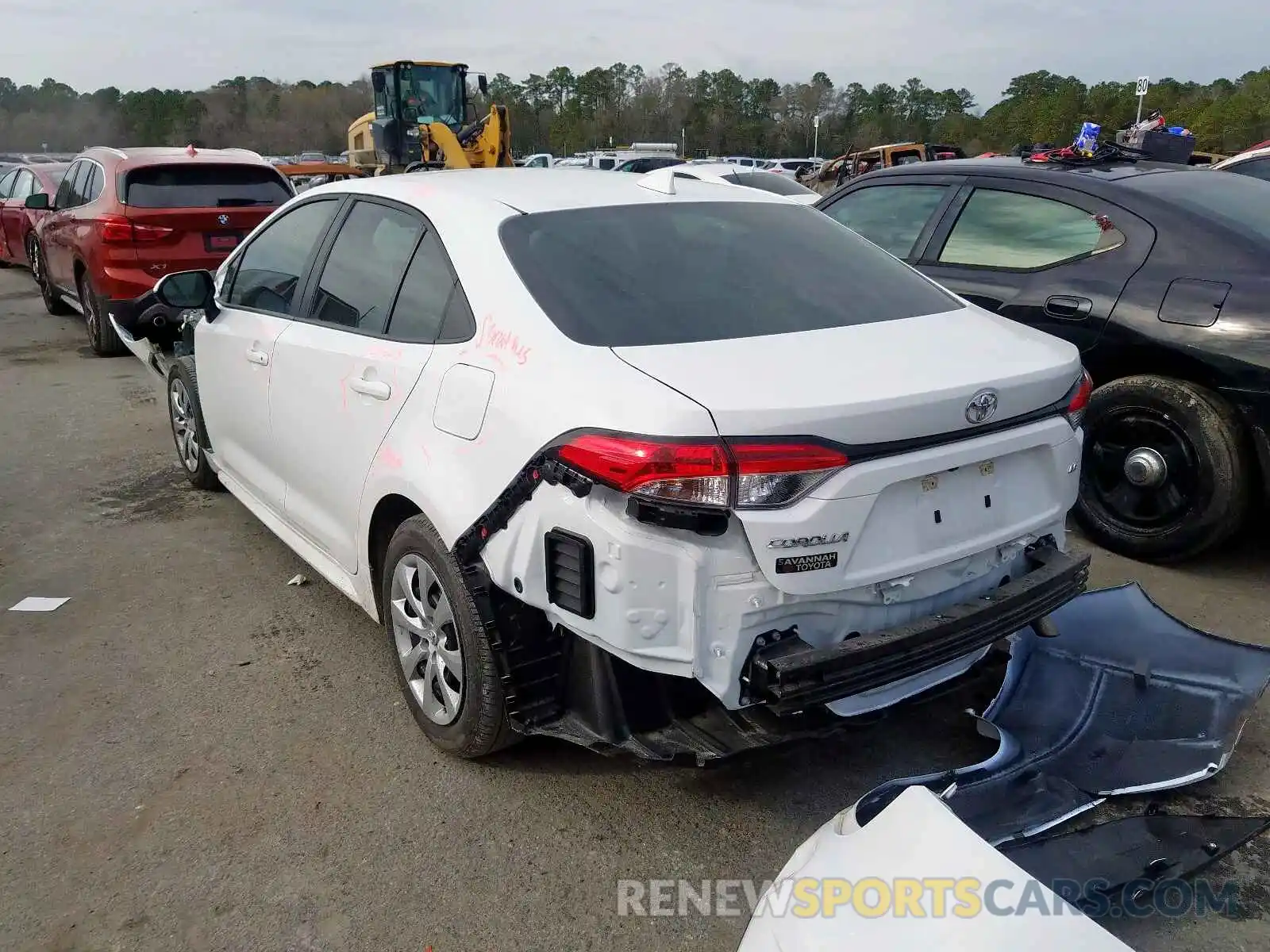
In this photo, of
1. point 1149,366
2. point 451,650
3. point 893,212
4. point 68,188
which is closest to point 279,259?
A: point 451,650

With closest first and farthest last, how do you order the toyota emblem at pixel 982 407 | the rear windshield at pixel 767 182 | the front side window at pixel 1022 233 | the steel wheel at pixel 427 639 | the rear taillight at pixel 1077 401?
the toyota emblem at pixel 982 407
the rear taillight at pixel 1077 401
the steel wheel at pixel 427 639
the front side window at pixel 1022 233
the rear windshield at pixel 767 182

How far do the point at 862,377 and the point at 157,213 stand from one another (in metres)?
7.54

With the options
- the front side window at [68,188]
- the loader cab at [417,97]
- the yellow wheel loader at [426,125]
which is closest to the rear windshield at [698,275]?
the front side window at [68,188]

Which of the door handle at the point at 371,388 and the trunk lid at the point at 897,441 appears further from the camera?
the door handle at the point at 371,388

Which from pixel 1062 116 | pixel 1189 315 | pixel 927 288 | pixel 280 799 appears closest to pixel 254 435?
pixel 280 799

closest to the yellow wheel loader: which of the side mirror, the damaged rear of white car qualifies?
the side mirror

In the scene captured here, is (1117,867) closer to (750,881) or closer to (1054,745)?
(1054,745)

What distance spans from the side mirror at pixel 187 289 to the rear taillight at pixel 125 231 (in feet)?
13.0

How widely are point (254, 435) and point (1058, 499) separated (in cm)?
307

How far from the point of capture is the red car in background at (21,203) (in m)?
11.3

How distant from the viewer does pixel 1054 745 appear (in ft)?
9.09

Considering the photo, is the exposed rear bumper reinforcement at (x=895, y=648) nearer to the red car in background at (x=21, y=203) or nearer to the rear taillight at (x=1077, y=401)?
the rear taillight at (x=1077, y=401)

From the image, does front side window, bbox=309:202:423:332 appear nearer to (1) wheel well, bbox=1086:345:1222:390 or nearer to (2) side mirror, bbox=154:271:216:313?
(2) side mirror, bbox=154:271:216:313

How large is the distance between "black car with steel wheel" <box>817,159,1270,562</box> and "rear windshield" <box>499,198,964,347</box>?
1436mm
